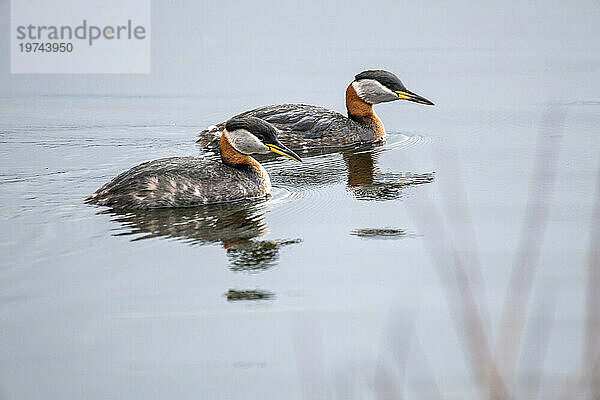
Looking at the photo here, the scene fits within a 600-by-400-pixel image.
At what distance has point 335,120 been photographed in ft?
42.6

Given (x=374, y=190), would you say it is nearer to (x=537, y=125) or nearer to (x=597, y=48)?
(x=537, y=125)


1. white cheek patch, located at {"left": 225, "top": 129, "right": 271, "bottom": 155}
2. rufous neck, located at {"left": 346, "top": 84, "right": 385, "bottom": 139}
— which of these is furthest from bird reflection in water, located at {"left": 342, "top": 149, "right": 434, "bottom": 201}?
rufous neck, located at {"left": 346, "top": 84, "right": 385, "bottom": 139}

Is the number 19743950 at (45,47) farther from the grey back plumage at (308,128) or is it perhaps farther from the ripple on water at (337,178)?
the ripple on water at (337,178)

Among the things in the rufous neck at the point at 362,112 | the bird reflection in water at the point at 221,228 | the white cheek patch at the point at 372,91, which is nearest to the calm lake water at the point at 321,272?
the bird reflection in water at the point at 221,228

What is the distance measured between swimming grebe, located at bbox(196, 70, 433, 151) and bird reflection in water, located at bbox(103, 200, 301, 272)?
3.53 meters

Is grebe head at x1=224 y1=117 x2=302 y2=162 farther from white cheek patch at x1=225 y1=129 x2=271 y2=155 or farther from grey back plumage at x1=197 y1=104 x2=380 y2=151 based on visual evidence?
grey back plumage at x1=197 y1=104 x2=380 y2=151

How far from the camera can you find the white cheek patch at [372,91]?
533 inches

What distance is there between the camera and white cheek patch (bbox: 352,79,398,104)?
1353 centimetres

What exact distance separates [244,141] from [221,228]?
1.71 m

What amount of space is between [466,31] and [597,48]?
3.88m

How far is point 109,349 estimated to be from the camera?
5.32m

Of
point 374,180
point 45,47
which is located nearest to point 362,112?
point 374,180

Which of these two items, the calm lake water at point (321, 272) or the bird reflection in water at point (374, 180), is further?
the bird reflection in water at point (374, 180)

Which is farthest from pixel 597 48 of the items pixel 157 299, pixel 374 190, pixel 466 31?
pixel 157 299
